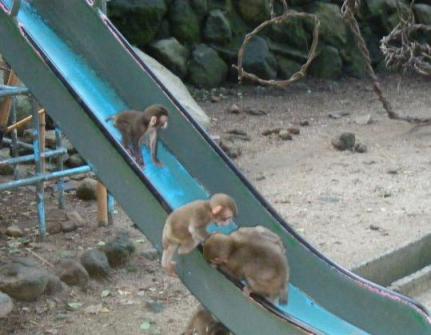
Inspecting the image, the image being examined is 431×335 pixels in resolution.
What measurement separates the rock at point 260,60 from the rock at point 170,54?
32.2 inches

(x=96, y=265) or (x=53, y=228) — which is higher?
(x=96, y=265)

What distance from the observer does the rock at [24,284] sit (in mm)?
4559

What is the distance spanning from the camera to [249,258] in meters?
3.43

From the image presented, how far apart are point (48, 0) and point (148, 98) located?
0.84 meters

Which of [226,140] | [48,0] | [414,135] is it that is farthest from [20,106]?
[414,135]

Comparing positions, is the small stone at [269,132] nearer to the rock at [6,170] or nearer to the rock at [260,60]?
the rock at [260,60]

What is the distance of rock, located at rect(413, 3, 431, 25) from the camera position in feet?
39.9

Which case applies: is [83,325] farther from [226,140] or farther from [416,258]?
[226,140]

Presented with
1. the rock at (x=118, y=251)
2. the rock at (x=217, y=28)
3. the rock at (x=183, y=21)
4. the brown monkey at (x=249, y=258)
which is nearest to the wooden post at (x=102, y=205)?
the rock at (x=118, y=251)

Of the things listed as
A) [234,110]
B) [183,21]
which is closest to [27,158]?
[234,110]

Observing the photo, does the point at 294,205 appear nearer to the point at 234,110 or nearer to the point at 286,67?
the point at 234,110

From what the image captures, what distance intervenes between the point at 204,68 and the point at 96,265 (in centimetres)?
603

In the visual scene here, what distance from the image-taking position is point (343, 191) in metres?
6.62

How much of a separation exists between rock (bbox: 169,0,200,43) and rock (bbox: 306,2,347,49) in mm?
1670
